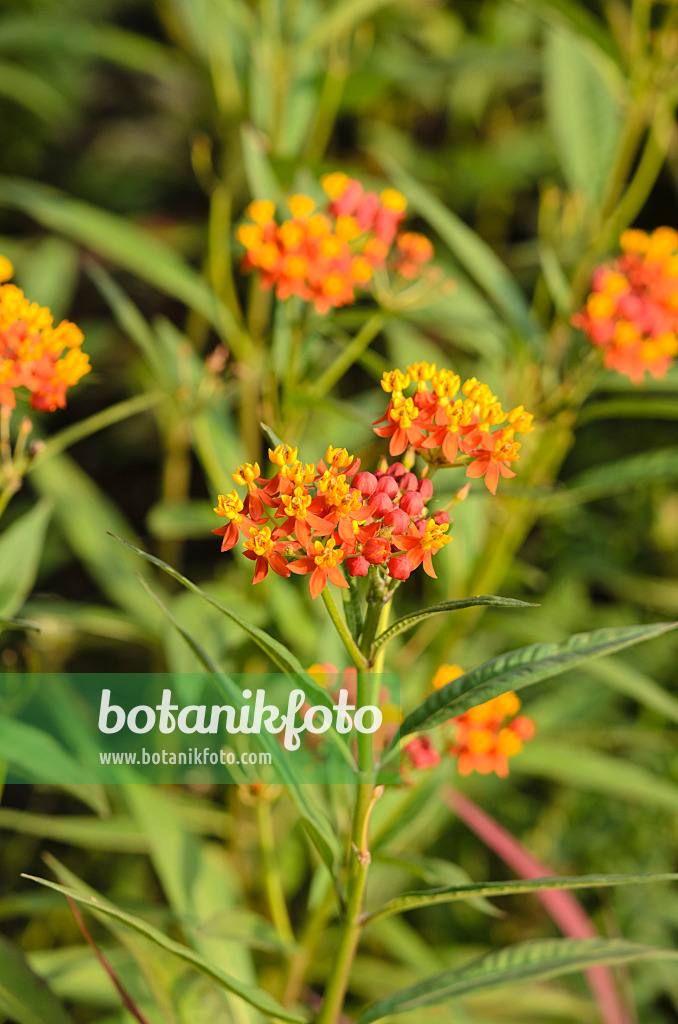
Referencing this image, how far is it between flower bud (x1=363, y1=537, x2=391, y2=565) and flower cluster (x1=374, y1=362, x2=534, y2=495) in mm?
100

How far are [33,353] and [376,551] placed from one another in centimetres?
48

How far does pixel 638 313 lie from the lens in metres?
1.13

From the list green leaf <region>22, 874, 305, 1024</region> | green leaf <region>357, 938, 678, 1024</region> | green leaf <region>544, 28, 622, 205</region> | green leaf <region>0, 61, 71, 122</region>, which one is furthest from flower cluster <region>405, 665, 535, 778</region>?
green leaf <region>0, 61, 71, 122</region>

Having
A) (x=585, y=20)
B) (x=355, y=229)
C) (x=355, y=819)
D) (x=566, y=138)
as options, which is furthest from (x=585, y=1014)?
(x=585, y=20)

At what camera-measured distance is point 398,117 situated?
7.68 ft

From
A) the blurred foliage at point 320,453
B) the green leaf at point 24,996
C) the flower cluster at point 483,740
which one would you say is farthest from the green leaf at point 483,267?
the green leaf at point 24,996

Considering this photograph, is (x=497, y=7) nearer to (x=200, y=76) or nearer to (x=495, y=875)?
(x=200, y=76)

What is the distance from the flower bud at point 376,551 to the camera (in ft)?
2.12

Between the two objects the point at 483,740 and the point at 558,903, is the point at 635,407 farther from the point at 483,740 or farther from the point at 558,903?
the point at 558,903

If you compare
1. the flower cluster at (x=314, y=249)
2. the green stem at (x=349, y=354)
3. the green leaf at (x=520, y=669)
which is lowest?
the green leaf at (x=520, y=669)

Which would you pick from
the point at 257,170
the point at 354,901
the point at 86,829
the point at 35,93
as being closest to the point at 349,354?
the point at 257,170

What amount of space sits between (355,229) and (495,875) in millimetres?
1394

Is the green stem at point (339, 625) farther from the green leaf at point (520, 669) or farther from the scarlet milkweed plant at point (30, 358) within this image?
the scarlet milkweed plant at point (30, 358)

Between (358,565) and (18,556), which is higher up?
(18,556)
